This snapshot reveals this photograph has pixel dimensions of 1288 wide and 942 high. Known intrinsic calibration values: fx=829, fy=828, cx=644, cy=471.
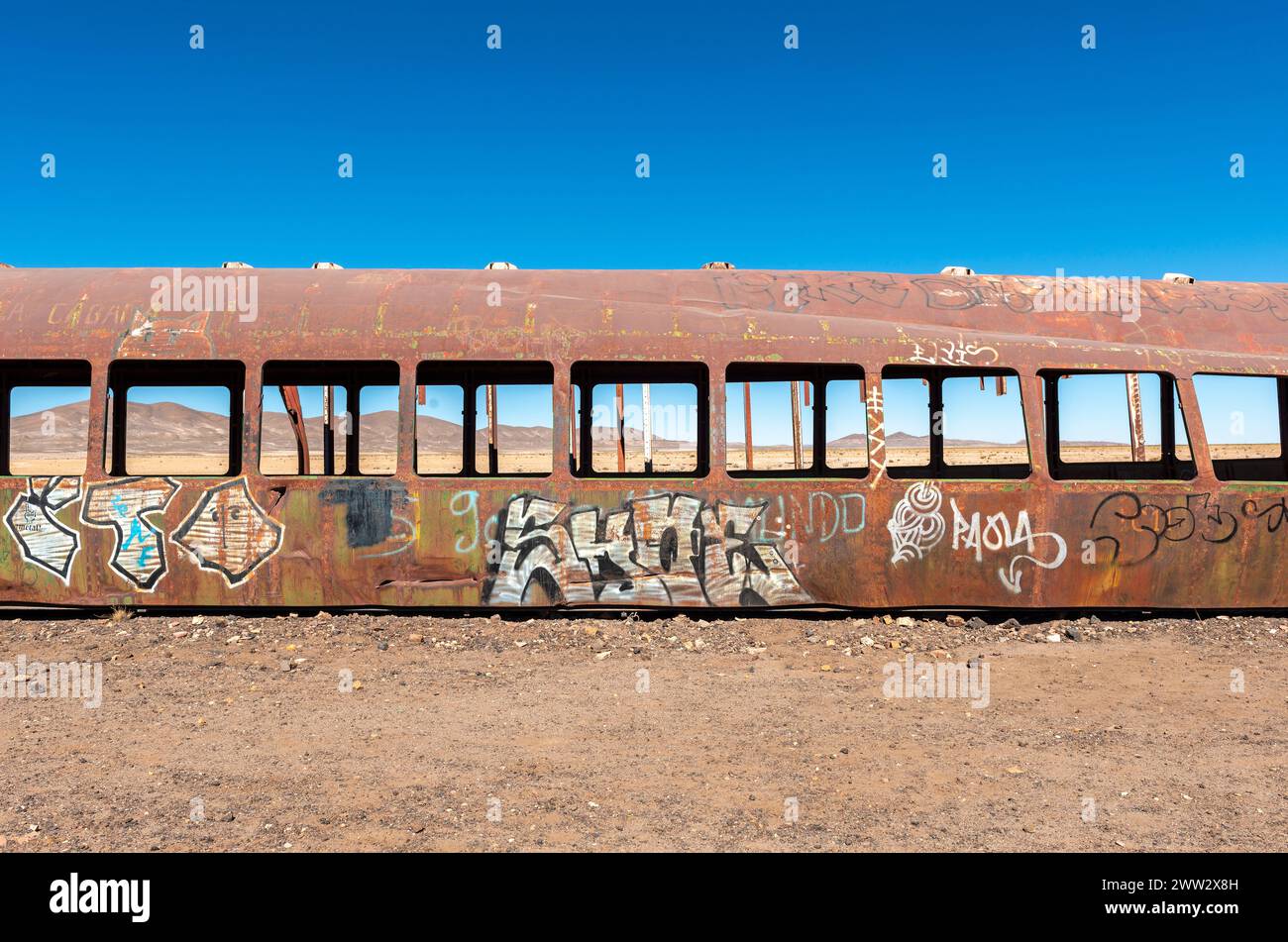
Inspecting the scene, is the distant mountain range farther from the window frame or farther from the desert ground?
the window frame

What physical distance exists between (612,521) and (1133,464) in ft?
22.1

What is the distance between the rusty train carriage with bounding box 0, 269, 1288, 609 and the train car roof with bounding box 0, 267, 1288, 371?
0.03 metres

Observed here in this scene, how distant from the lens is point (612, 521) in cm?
676

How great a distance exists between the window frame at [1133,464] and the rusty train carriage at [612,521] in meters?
0.10

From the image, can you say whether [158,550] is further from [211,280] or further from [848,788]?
[848,788]

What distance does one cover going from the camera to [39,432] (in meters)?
133

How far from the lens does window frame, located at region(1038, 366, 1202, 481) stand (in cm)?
696

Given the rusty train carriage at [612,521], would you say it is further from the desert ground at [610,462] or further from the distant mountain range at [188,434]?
the distant mountain range at [188,434]

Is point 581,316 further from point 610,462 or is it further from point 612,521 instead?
point 610,462

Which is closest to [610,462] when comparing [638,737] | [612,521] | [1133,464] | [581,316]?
[1133,464]

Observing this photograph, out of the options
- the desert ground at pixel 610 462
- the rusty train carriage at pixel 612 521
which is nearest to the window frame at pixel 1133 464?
the rusty train carriage at pixel 612 521

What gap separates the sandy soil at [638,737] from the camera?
3445 mm
